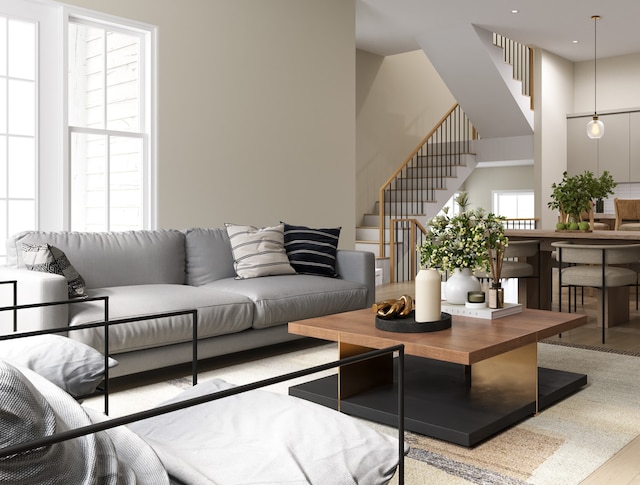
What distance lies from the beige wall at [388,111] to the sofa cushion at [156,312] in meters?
6.33

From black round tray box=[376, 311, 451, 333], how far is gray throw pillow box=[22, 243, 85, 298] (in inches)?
68.4

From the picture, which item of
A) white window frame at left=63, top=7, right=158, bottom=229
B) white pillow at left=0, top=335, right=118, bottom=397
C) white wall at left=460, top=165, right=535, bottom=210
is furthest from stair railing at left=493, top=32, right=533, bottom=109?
white pillow at left=0, top=335, right=118, bottom=397

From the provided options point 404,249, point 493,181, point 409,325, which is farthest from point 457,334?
point 493,181

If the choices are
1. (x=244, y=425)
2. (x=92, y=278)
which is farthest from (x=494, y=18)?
(x=244, y=425)

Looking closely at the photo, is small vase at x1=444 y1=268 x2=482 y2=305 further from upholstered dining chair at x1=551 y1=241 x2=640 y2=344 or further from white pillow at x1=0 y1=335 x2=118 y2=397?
white pillow at x1=0 y1=335 x2=118 y2=397

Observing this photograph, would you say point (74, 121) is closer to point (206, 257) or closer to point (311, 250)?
point (206, 257)

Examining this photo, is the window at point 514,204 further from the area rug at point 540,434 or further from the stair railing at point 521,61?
the area rug at point 540,434

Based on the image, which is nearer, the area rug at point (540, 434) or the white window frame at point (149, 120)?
the area rug at point (540, 434)

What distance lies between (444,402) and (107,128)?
335 cm

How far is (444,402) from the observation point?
302 centimetres

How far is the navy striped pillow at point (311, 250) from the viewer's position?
16.2ft

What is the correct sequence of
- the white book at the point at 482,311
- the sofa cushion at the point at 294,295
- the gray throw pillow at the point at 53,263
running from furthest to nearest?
the sofa cushion at the point at 294,295
the gray throw pillow at the point at 53,263
the white book at the point at 482,311

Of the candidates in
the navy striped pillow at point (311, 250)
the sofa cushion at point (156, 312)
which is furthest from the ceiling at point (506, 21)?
the sofa cushion at point (156, 312)

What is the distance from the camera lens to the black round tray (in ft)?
9.64
